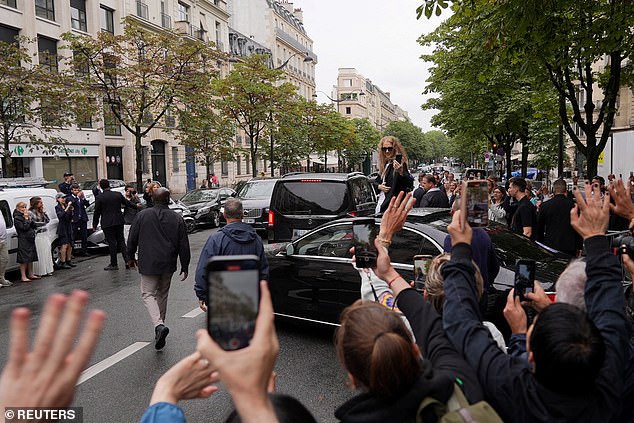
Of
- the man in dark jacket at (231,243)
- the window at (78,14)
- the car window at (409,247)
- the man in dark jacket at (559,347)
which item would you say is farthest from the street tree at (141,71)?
the man in dark jacket at (559,347)

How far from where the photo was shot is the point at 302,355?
6281 mm

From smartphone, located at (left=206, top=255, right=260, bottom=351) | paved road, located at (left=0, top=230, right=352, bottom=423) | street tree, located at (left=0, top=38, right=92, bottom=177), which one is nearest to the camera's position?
smartphone, located at (left=206, top=255, right=260, bottom=351)

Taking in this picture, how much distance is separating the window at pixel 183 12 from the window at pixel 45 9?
14.1 meters

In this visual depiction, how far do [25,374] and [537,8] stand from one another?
9046 mm

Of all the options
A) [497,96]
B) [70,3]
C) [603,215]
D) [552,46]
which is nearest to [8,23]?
[70,3]

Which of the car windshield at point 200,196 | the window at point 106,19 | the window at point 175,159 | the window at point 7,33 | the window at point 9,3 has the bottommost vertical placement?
the car windshield at point 200,196

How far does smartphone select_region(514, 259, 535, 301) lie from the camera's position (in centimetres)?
267

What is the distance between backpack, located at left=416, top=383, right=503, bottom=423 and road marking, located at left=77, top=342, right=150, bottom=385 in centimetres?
466

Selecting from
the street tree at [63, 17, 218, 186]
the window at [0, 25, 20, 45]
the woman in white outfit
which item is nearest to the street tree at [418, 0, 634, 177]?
the woman in white outfit

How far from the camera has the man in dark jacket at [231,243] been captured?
570cm

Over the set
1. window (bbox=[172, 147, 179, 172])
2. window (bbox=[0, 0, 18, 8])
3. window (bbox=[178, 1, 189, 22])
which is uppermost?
window (bbox=[178, 1, 189, 22])

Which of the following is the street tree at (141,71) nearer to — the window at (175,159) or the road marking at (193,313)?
the road marking at (193,313)

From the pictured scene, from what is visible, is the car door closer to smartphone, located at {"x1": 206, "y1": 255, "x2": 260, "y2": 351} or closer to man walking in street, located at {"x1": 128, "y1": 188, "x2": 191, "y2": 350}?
man walking in street, located at {"x1": 128, "y1": 188, "x2": 191, "y2": 350}

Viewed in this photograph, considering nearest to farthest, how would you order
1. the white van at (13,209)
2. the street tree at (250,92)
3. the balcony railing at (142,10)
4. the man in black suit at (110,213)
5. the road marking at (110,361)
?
the road marking at (110,361), the white van at (13,209), the man in black suit at (110,213), the street tree at (250,92), the balcony railing at (142,10)
